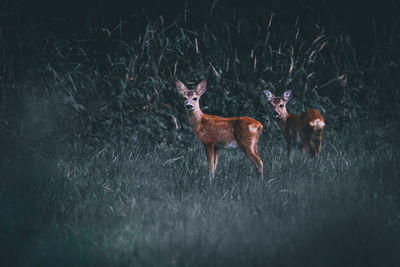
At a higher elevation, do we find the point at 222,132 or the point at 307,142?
the point at 222,132

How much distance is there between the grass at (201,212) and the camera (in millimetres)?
3109

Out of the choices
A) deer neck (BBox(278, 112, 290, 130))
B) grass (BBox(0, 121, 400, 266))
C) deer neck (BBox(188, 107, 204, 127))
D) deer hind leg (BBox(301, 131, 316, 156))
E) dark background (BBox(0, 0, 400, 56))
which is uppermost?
dark background (BBox(0, 0, 400, 56))

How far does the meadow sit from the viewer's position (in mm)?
3234

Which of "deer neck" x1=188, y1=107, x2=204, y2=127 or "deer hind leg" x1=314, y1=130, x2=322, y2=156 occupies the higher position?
"deer neck" x1=188, y1=107, x2=204, y2=127

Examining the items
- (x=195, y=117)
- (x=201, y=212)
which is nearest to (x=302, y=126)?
(x=195, y=117)

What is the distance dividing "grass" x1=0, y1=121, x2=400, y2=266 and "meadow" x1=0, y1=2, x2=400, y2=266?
1 centimetres

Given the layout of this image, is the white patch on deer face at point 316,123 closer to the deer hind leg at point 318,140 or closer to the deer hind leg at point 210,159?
the deer hind leg at point 318,140

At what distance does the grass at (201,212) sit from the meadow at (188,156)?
0.01 meters

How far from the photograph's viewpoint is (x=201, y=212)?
375cm

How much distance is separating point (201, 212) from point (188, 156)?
177 centimetres

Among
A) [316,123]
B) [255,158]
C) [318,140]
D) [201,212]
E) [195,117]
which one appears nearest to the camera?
[201,212]

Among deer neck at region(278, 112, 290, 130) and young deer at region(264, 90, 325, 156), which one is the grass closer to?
young deer at region(264, 90, 325, 156)

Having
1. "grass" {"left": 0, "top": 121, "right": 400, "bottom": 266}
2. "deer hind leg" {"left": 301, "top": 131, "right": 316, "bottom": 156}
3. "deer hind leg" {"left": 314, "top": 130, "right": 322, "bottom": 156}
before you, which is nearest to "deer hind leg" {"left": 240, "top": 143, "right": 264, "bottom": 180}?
"grass" {"left": 0, "top": 121, "right": 400, "bottom": 266}

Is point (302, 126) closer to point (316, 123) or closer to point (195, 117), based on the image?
point (316, 123)
